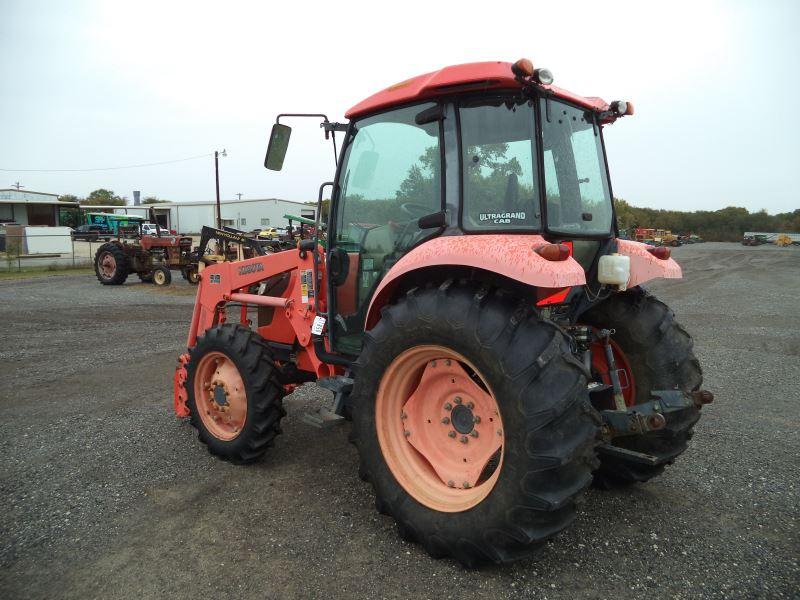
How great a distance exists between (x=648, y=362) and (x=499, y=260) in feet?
5.10

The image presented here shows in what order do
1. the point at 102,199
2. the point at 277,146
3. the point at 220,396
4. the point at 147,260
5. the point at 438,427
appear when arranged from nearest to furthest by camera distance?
the point at 438,427
the point at 277,146
the point at 220,396
the point at 147,260
the point at 102,199

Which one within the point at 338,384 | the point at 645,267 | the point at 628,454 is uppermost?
the point at 645,267

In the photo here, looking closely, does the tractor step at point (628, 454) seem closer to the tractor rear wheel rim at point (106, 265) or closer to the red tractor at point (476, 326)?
the red tractor at point (476, 326)

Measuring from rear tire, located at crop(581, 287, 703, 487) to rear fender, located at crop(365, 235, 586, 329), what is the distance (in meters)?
1.14

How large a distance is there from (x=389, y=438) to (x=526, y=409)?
87cm

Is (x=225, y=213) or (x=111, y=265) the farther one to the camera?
(x=225, y=213)

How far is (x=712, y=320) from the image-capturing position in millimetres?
9961

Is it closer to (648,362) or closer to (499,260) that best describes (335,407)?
(499,260)

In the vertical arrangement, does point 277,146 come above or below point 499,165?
above

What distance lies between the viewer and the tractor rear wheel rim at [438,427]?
2635 millimetres

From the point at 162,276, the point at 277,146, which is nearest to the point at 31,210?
the point at 162,276

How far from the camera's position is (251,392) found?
360 centimetres

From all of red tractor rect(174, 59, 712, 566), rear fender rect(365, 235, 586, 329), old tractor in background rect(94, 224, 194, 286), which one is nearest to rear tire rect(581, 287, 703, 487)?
red tractor rect(174, 59, 712, 566)

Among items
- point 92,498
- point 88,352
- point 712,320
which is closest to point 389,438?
point 92,498
